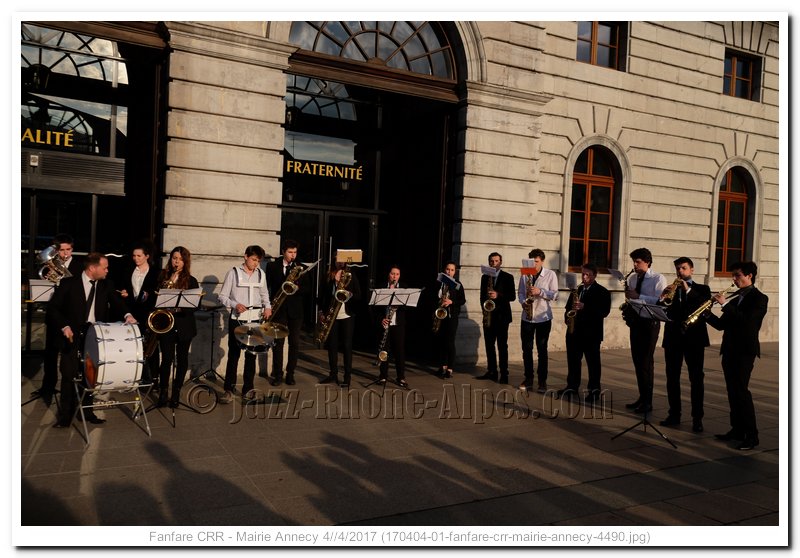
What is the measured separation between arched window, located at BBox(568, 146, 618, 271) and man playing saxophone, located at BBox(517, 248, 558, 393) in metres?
4.43

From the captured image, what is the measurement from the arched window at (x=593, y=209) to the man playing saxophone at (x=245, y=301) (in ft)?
26.1

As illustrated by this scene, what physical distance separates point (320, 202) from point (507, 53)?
439 cm

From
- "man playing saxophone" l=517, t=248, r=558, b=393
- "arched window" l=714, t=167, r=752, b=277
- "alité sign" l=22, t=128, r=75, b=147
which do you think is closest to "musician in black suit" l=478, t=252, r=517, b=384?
"man playing saxophone" l=517, t=248, r=558, b=393

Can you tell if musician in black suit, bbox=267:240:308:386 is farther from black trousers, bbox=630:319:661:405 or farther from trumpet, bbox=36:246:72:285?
black trousers, bbox=630:319:661:405

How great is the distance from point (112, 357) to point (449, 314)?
550 centimetres

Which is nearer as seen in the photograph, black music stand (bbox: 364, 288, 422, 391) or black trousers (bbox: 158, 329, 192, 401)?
black trousers (bbox: 158, 329, 192, 401)

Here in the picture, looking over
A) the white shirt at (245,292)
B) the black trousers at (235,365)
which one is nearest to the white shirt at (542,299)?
the white shirt at (245,292)

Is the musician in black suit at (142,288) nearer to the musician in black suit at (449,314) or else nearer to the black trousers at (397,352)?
the black trousers at (397,352)

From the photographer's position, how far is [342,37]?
1170cm

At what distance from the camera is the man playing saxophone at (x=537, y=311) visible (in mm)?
10516

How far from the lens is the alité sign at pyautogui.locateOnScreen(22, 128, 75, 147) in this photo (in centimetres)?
1067

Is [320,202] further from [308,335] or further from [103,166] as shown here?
[103,166]

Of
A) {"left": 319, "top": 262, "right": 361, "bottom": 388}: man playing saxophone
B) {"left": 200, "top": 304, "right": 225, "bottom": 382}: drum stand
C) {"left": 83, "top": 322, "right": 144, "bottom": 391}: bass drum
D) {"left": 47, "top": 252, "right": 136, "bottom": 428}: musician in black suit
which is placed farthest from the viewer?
{"left": 319, "top": 262, "right": 361, "bottom": 388}: man playing saxophone
